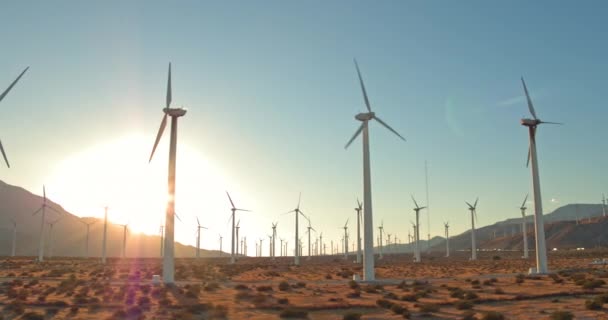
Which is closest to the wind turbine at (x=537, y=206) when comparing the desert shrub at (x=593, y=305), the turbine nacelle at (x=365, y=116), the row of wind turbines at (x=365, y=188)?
the row of wind turbines at (x=365, y=188)

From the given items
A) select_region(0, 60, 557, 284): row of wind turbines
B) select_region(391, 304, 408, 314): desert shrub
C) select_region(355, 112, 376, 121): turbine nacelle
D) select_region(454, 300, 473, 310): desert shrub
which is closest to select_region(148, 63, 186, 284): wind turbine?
select_region(0, 60, 557, 284): row of wind turbines

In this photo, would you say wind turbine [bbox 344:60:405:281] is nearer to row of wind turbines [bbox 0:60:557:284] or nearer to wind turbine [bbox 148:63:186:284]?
row of wind turbines [bbox 0:60:557:284]

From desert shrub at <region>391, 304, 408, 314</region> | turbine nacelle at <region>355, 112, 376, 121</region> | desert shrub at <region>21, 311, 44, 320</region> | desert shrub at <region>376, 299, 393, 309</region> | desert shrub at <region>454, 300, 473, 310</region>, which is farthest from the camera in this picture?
turbine nacelle at <region>355, 112, 376, 121</region>

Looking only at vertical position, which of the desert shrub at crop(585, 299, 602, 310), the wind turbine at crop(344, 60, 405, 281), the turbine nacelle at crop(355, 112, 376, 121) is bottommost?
the desert shrub at crop(585, 299, 602, 310)

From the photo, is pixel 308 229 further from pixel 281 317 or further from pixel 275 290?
pixel 281 317

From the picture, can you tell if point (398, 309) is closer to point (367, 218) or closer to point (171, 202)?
point (367, 218)

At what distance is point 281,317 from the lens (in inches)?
1259

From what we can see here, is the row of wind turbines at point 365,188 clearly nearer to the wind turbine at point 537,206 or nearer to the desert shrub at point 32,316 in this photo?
the wind turbine at point 537,206

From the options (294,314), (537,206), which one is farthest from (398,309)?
(537,206)

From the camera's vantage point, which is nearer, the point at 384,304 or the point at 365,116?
the point at 384,304

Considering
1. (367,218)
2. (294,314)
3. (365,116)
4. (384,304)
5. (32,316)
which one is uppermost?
(365,116)

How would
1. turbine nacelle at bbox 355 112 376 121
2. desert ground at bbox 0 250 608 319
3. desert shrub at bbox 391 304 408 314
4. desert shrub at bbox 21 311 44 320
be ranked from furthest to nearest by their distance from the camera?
turbine nacelle at bbox 355 112 376 121, desert shrub at bbox 391 304 408 314, desert ground at bbox 0 250 608 319, desert shrub at bbox 21 311 44 320

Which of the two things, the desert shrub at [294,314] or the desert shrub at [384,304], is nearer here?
the desert shrub at [294,314]

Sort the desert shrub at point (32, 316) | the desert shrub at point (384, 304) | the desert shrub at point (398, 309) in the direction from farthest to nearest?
the desert shrub at point (384, 304)
the desert shrub at point (398, 309)
the desert shrub at point (32, 316)
